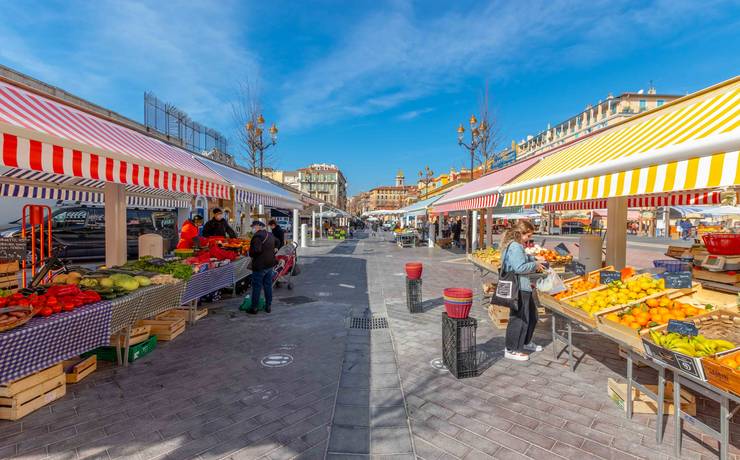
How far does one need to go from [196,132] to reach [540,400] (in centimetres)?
2110

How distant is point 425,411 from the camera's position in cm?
346

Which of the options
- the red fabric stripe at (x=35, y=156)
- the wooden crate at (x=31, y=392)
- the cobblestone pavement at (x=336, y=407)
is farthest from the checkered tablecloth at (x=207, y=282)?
the red fabric stripe at (x=35, y=156)

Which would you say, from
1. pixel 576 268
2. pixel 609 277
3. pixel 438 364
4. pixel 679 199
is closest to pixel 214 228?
pixel 438 364

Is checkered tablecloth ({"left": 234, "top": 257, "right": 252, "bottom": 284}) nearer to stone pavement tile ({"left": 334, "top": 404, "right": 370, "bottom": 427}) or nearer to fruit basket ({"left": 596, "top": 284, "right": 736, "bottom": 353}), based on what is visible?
stone pavement tile ({"left": 334, "top": 404, "right": 370, "bottom": 427})

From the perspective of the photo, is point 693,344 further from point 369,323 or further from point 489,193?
point 489,193

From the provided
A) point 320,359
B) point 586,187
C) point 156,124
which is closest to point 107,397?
point 320,359

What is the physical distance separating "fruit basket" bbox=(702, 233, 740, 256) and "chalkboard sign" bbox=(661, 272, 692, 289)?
43 centimetres

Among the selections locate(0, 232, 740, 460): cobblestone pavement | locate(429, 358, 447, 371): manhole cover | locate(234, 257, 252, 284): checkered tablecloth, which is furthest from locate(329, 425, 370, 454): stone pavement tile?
locate(234, 257, 252, 284): checkered tablecloth

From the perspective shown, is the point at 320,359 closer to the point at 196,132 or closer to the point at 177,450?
the point at 177,450

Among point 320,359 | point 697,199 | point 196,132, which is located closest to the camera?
point 320,359

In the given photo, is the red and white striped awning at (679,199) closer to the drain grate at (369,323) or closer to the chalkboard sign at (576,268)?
the chalkboard sign at (576,268)

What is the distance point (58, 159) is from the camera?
10.8 feet

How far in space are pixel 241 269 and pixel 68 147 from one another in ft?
17.2

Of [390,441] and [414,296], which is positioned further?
[414,296]
